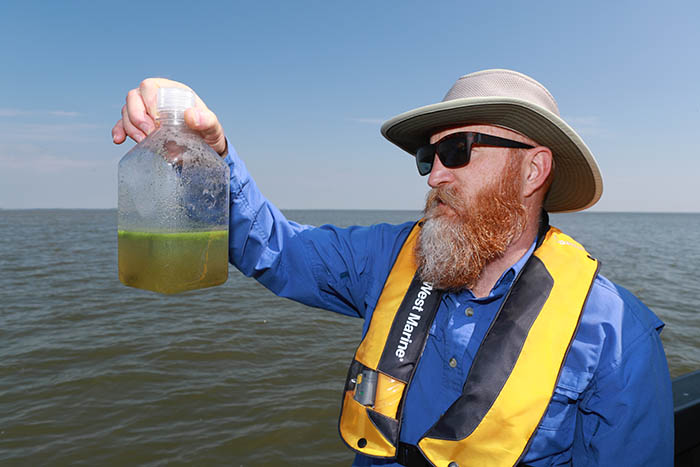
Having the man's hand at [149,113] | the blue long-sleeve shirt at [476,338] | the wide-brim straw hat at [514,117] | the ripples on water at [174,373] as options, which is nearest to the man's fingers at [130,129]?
the man's hand at [149,113]

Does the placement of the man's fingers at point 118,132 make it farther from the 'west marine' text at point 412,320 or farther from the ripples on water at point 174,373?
the ripples on water at point 174,373

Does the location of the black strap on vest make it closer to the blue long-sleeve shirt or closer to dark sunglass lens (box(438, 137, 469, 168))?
the blue long-sleeve shirt

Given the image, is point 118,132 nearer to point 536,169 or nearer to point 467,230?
point 467,230

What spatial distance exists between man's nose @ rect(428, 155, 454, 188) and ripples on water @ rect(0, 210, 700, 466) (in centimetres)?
421

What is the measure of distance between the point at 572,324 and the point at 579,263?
38 centimetres

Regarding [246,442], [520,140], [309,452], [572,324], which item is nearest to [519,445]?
[572,324]

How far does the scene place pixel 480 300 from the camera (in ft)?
6.91

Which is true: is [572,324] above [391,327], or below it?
above

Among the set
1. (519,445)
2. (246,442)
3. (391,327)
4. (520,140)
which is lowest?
(246,442)

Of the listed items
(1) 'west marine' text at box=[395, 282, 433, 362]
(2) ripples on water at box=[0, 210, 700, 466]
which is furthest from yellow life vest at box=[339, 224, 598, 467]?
(2) ripples on water at box=[0, 210, 700, 466]

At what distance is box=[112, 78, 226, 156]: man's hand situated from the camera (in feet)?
5.36

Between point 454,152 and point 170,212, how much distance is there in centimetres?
144

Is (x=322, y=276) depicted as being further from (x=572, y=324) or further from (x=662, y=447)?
(x=662, y=447)

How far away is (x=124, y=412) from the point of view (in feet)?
19.5
